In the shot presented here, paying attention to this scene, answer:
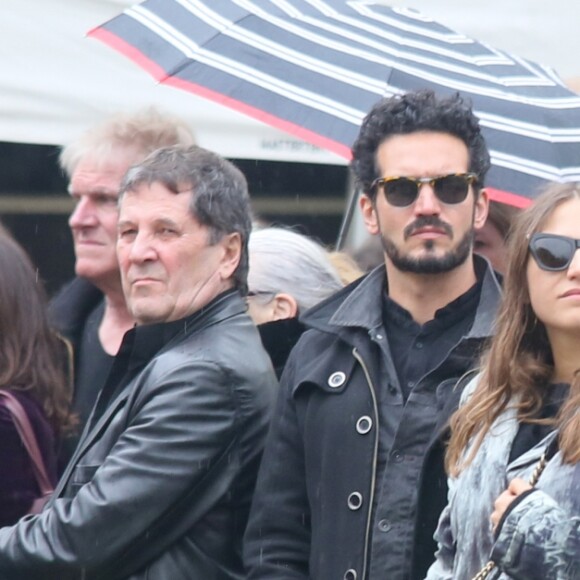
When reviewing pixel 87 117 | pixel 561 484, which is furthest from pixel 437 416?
pixel 87 117

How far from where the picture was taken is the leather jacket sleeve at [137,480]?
3.52 m

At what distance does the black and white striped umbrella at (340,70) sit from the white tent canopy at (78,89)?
1317mm

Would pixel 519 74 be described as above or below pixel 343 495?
above

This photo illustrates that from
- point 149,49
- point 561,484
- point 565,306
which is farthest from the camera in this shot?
point 149,49

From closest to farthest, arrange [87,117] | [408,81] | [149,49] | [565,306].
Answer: [565,306] < [408,81] < [149,49] < [87,117]

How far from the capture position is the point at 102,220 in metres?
4.82

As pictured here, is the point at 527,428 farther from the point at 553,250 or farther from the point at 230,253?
the point at 230,253

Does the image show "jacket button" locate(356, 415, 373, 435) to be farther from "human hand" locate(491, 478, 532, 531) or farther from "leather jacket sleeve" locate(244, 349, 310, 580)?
"human hand" locate(491, 478, 532, 531)

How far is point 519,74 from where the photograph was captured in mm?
4645

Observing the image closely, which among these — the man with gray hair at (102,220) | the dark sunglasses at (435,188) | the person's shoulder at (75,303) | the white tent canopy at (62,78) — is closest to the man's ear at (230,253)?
the dark sunglasses at (435,188)

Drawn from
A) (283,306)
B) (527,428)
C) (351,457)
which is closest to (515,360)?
(527,428)

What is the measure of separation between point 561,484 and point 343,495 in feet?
2.34

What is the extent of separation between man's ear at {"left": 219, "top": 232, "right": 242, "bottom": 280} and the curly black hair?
0.35 meters

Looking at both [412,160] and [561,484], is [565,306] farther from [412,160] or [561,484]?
[412,160]
